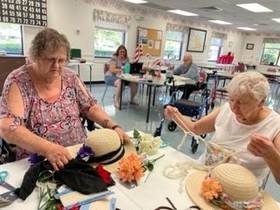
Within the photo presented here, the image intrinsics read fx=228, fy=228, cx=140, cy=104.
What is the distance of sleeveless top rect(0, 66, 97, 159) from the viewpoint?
1217 millimetres

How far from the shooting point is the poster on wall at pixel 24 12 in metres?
4.71

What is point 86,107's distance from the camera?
1.52m

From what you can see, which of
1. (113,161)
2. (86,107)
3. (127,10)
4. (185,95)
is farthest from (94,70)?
(113,161)

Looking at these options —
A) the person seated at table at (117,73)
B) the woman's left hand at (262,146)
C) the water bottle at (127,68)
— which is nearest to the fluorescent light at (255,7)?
the person seated at table at (117,73)

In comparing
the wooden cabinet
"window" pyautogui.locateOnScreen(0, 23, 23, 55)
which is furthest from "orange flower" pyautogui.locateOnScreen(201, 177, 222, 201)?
"window" pyautogui.locateOnScreen(0, 23, 23, 55)

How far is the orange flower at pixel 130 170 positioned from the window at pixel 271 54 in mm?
12504

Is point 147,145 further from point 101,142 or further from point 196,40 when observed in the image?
point 196,40

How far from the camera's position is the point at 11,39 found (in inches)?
206

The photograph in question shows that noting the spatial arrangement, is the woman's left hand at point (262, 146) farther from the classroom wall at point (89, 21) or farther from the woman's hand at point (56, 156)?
the classroom wall at point (89, 21)

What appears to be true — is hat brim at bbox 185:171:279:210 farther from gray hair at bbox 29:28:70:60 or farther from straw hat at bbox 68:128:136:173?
gray hair at bbox 29:28:70:60

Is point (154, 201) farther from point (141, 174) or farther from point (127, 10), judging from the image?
point (127, 10)

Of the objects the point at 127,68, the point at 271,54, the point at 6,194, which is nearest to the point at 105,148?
the point at 6,194

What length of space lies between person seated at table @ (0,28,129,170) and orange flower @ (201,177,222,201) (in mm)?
520

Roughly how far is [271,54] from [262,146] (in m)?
12.5
